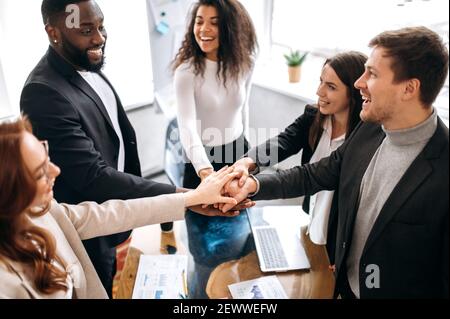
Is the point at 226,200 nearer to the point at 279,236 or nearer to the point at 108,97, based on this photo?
the point at 279,236

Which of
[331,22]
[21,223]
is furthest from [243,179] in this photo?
[331,22]

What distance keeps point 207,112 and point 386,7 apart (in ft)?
2.16

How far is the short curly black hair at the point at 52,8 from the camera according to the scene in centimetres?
95

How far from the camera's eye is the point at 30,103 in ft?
3.36

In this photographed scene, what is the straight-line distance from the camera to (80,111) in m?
1.07

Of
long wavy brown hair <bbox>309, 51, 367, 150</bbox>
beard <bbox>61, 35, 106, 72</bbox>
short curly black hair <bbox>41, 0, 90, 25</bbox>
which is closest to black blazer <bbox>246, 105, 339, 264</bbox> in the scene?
long wavy brown hair <bbox>309, 51, 367, 150</bbox>

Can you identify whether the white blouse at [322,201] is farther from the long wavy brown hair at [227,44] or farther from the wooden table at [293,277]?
the long wavy brown hair at [227,44]

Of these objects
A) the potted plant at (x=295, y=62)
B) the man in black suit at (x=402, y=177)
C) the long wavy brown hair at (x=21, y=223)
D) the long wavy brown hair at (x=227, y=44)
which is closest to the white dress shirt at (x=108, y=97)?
the long wavy brown hair at (x=227, y=44)

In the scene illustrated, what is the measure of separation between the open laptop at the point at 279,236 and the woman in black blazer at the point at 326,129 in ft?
0.24

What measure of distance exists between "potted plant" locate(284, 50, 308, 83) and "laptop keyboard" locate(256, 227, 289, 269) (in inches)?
35.2

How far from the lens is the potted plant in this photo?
189cm

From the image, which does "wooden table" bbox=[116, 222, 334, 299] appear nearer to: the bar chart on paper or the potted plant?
the bar chart on paper

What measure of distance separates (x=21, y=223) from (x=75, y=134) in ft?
1.23

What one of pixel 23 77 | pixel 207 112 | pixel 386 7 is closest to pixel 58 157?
pixel 23 77
